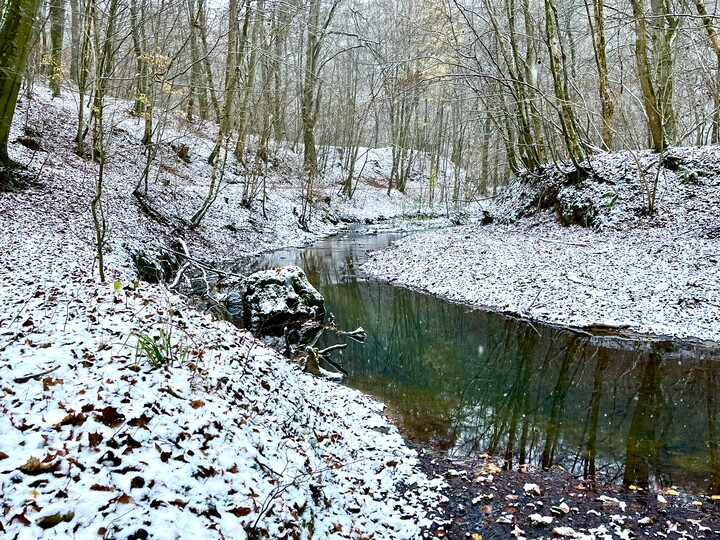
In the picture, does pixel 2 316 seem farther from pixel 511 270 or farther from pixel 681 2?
pixel 681 2

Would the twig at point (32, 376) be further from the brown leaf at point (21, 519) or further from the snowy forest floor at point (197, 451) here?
the brown leaf at point (21, 519)

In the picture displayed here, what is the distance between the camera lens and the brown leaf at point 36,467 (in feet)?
8.86

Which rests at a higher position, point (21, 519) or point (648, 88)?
point (648, 88)

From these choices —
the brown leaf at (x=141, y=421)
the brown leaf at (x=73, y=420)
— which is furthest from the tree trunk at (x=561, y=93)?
the brown leaf at (x=73, y=420)

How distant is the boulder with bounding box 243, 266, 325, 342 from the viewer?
10.0 m

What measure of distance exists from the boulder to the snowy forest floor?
3.09 m

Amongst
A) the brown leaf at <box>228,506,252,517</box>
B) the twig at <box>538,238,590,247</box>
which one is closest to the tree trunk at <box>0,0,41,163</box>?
the brown leaf at <box>228,506,252,517</box>

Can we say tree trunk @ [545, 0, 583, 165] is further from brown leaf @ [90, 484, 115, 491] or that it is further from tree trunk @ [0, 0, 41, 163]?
brown leaf @ [90, 484, 115, 491]

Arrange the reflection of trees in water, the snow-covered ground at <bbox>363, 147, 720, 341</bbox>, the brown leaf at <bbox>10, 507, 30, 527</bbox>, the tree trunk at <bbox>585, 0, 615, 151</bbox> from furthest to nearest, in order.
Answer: the tree trunk at <bbox>585, 0, 615, 151</bbox>
the snow-covered ground at <bbox>363, 147, 720, 341</bbox>
the reflection of trees in water
the brown leaf at <bbox>10, 507, 30, 527</bbox>

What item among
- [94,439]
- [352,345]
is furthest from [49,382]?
[352,345]

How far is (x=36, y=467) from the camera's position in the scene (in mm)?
2729

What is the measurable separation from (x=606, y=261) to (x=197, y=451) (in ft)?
39.4

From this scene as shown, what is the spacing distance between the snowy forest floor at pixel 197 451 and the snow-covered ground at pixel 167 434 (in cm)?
1

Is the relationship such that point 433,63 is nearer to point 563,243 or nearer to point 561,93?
point 561,93
